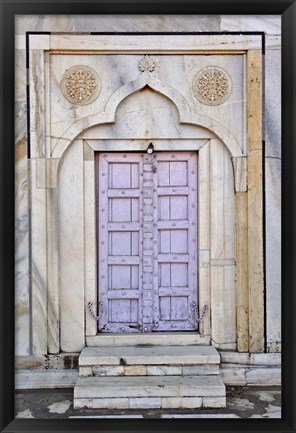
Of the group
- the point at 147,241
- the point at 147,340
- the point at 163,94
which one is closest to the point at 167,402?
the point at 147,340

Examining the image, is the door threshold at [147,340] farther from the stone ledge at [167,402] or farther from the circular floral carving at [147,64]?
the circular floral carving at [147,64]

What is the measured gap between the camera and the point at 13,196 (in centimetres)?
321

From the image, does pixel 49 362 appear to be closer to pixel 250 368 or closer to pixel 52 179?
pixel 52 179

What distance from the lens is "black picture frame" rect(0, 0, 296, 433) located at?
9.68ft

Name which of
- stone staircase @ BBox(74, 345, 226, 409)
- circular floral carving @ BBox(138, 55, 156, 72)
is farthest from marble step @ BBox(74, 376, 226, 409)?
circular floral carving @ BBox(138, 55, 156, 72)

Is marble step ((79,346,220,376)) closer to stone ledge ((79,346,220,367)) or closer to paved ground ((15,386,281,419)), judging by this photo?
stone ledge ((79,346,220,367))

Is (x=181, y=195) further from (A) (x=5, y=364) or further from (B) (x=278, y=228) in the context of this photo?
(A) (x=5, y=364)

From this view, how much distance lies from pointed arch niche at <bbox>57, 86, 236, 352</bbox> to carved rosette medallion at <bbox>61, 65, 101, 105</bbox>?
11.4 inches

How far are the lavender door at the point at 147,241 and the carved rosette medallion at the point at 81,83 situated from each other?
0.57 meters

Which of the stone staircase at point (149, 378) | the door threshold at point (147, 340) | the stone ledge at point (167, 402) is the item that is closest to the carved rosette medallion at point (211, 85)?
the door threshold at point (147, 340)

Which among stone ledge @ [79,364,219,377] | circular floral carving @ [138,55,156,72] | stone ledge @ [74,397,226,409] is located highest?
circular floral carving @ [138,55,156,72]

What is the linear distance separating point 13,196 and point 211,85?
7.49ft

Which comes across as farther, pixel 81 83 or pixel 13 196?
pixel 81 83

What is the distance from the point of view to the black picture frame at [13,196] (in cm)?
295
